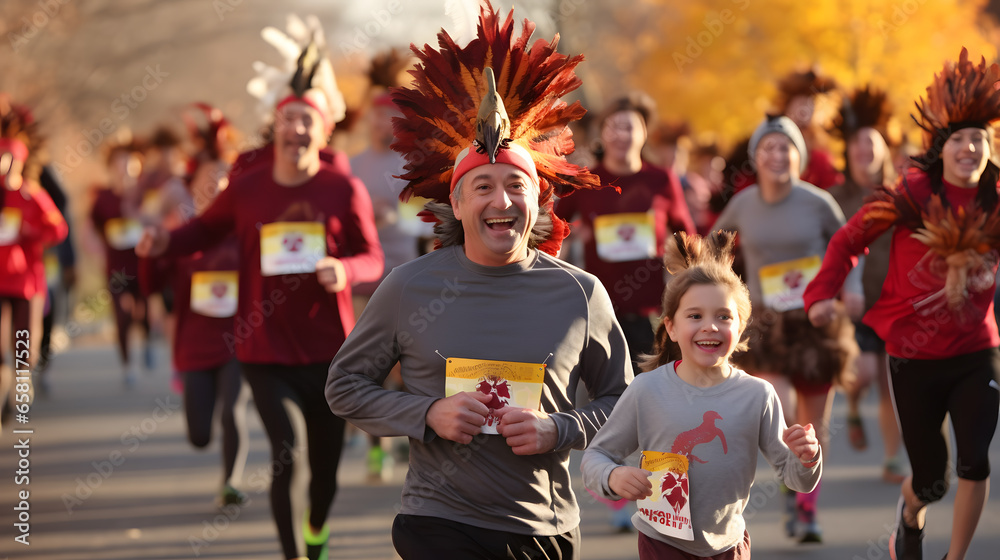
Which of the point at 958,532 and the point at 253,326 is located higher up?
the point at 253,326

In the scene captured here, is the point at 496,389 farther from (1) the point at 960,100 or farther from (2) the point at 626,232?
(2) the point at 626,232

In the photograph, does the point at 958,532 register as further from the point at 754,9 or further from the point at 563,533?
the point at 754,9

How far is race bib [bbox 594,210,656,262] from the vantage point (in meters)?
7.15

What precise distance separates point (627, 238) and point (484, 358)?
376cm

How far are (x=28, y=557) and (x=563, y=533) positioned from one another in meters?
4.06

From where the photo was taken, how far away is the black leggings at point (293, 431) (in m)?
5.40

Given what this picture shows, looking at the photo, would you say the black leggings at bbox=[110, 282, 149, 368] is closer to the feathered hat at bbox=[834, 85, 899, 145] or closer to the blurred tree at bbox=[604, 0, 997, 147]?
the feathered hat at bbox=[834, 85, 899, 145]

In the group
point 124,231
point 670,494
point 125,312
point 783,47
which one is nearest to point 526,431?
point 670,494

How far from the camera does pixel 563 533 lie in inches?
142

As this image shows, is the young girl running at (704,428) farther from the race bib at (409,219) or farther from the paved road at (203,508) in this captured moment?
the race bib at (409,219)

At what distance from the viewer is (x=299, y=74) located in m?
5.86

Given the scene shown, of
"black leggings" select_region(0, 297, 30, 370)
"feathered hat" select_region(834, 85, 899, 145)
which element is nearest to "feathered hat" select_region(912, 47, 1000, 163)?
"feathered hat" select_region(834, 85, 899, 145)

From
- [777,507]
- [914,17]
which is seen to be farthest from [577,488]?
[914,17]

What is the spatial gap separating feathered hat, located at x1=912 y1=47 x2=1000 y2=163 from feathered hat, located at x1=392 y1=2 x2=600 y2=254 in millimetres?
2000
